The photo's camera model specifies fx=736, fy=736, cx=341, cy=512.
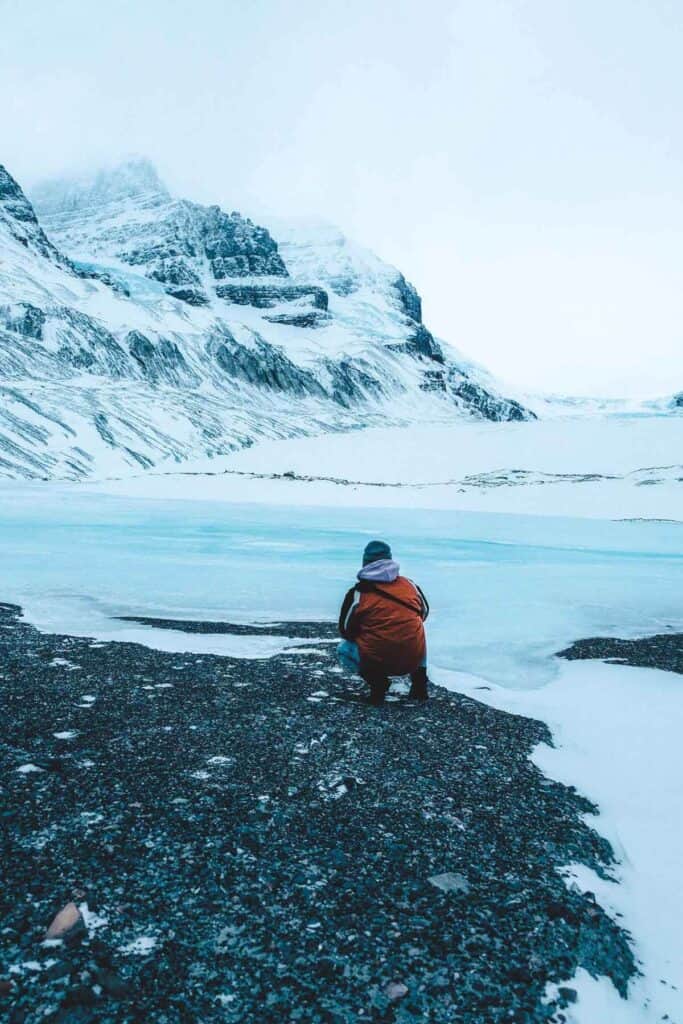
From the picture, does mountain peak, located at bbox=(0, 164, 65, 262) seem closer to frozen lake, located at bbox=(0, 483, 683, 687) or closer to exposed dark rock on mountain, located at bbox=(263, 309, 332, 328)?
exposed dark rock on mountain, located at bbox=(263, 309, 332, 328)

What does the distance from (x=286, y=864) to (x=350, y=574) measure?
12.2m

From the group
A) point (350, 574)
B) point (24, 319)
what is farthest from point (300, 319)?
point (350, 574)

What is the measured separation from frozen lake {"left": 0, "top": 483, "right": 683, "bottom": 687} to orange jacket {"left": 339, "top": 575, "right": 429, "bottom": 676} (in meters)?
1.93

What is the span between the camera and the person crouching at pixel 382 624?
666 centimetres

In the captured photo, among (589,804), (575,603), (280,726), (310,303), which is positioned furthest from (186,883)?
(310,303)

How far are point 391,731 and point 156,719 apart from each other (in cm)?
194

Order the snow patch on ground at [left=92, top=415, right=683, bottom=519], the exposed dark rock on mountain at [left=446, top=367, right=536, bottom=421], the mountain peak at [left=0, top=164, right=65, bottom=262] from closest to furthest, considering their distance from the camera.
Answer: the snow patch on ground at [left=92, top=415, right=683, bottom=519]
the mountain peak at [left=0, top=164, right=65, bottom=262]
the exposed dark rock on mountain at [left=446, top=367, right=536, bottom=421]

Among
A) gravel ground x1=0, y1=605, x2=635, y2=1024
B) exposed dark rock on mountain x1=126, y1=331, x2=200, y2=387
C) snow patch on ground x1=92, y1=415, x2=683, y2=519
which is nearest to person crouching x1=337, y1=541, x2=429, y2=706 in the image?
gravel ground x1=0, y1=605, x2=635, y2=1024

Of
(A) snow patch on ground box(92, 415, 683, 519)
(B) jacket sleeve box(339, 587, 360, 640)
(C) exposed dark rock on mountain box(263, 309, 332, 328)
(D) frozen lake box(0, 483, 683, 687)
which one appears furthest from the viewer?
(C) exposed dark rock on mountain box(263, 309, 332, 328)

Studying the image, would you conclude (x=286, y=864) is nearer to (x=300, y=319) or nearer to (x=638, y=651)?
(x=638, y=651)

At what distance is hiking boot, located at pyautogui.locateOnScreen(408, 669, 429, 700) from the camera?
6.95 meters

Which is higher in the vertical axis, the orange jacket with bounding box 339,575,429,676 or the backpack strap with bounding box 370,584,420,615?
the backpack strap with bounding box 370,584,420,615

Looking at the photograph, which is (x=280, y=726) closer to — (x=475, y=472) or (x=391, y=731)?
(x=391, y=731)

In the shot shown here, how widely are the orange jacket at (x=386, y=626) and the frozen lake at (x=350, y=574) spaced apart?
193 centimetres
